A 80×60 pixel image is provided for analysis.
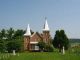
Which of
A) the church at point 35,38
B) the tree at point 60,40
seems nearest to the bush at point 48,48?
the tree at point 60,40

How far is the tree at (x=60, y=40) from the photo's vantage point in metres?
73.8

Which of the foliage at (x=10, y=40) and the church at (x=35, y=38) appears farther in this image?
the church at (x=35, y=38)

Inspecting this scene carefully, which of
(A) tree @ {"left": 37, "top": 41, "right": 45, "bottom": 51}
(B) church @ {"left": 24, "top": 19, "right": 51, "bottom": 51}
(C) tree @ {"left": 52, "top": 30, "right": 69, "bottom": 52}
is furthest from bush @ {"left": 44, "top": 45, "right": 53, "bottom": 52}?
(B) church @ {"left": 24, "top": 19, "right": 51, "bottom": 51}

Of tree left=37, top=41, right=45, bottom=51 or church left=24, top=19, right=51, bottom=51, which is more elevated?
church left=24, top=19, right=51, bottom=51

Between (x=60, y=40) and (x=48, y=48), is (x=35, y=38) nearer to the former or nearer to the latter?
(x=48, y=48)

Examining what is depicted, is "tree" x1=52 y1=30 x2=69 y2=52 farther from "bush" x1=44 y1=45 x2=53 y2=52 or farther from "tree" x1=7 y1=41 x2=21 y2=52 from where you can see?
"tree" x1=7 y1=41 x2=21 y2=52

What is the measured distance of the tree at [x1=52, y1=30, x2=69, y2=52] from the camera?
73.8m

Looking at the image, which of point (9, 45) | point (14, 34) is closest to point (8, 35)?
point (14, 34)

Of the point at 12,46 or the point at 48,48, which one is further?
the point at 48,48

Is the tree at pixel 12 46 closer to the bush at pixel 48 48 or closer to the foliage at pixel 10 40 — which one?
the foliage at pixel 10 40

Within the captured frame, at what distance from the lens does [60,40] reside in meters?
74.1

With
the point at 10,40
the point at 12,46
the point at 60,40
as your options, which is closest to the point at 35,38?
the point at 10,40

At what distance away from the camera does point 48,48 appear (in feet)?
258

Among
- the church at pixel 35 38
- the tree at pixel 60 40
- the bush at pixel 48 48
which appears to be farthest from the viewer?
the church at pixel 35 38
